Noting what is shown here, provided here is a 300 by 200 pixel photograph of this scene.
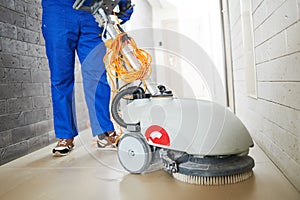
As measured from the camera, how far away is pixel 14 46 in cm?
162

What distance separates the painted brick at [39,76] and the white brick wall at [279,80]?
1378 millimetres

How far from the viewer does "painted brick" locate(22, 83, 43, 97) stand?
1.71 metres

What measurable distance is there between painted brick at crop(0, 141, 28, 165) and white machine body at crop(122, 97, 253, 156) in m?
0.88

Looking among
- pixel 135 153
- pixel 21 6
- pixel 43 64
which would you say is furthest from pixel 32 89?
pixel 135 153

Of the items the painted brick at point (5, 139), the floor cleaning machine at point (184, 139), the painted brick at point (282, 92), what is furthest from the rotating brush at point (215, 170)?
the painted brick at point (5, 139)

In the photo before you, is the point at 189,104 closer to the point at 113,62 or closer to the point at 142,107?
the point at 142,107

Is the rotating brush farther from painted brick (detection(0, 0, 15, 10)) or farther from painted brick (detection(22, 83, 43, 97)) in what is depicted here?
painted brick (detection(0, 0, 15, 10))

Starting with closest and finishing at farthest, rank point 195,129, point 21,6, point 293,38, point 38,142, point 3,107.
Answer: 1. point 293,38
2. point 195,129
3. point 3,107
4. point 21,6
5. point 38,142

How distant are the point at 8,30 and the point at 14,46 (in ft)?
0.32

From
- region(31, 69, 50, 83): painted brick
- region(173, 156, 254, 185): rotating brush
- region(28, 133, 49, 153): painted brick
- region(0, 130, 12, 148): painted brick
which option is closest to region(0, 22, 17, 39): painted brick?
region(31, 69, 50, 83): painted brick

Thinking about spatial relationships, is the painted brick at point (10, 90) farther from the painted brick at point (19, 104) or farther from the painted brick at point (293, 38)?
the painted brick at point (293, 38)

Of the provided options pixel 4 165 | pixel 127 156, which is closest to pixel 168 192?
pixel 127 156

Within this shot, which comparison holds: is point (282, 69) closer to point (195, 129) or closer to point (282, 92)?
point (282, 92)

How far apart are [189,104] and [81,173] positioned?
60 cm
